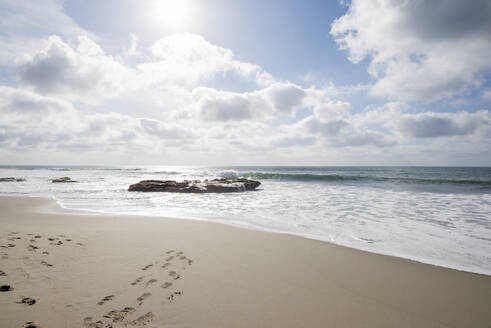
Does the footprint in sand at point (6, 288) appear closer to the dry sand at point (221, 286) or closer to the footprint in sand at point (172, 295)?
the dry sand at point (221, 286)

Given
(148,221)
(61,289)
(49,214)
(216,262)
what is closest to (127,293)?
(61,289)

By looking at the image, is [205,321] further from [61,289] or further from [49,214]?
[49,214]

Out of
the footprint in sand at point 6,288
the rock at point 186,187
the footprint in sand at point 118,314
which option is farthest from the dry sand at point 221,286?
the rock at point 186,187

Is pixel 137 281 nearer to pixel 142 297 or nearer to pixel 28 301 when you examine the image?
pixel 142 297

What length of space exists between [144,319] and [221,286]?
3.45 feet

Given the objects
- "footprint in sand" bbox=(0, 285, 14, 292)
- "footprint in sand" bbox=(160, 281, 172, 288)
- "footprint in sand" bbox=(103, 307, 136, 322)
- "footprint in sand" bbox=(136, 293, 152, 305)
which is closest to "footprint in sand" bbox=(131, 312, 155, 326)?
"footprint in sand" bbox=(103, 307, 136, 322)

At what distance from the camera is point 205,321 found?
238cm

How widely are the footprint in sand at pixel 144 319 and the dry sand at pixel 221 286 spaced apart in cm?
1

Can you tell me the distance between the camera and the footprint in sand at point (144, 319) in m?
2.29

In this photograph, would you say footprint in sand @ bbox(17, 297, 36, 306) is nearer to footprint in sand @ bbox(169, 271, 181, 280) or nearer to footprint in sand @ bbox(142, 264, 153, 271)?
footprint in sand @ bbox(142, 264, 153, 271)

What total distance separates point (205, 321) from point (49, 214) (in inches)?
347

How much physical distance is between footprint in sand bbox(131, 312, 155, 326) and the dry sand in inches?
0.4

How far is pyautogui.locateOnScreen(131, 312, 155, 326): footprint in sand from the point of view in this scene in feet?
7.52

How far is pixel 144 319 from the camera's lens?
235 cm
